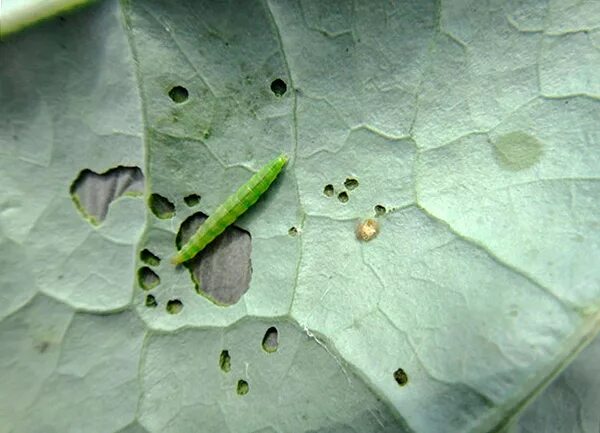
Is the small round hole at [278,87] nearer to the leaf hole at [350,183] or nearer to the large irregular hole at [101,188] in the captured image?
the leaf hole at [350,183]

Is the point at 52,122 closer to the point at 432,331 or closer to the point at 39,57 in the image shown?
the point at 39,57

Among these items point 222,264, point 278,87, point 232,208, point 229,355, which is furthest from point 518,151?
point 229,355

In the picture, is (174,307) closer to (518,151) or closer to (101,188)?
(101,188)

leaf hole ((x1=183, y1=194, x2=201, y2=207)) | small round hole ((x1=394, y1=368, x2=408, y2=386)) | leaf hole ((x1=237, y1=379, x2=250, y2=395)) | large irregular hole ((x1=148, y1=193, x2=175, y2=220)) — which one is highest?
leaf hole ((x1=183, y1=194, x2=201, y2=207))

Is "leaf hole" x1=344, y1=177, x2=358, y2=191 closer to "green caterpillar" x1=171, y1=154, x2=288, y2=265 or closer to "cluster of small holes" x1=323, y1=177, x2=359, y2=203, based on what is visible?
"cluster of small holes" x1=323, y1=177, x2=359, y2=203

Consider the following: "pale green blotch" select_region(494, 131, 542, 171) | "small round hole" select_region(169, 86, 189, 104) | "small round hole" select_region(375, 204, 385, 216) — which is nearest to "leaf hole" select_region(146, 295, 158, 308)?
"small round hole" select_region(169, 86, 189, 104)

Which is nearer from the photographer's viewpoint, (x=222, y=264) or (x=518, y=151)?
(x=518, y=151)

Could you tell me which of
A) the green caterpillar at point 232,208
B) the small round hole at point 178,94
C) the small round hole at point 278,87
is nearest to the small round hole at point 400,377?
the green caterpillar at point 232,208
